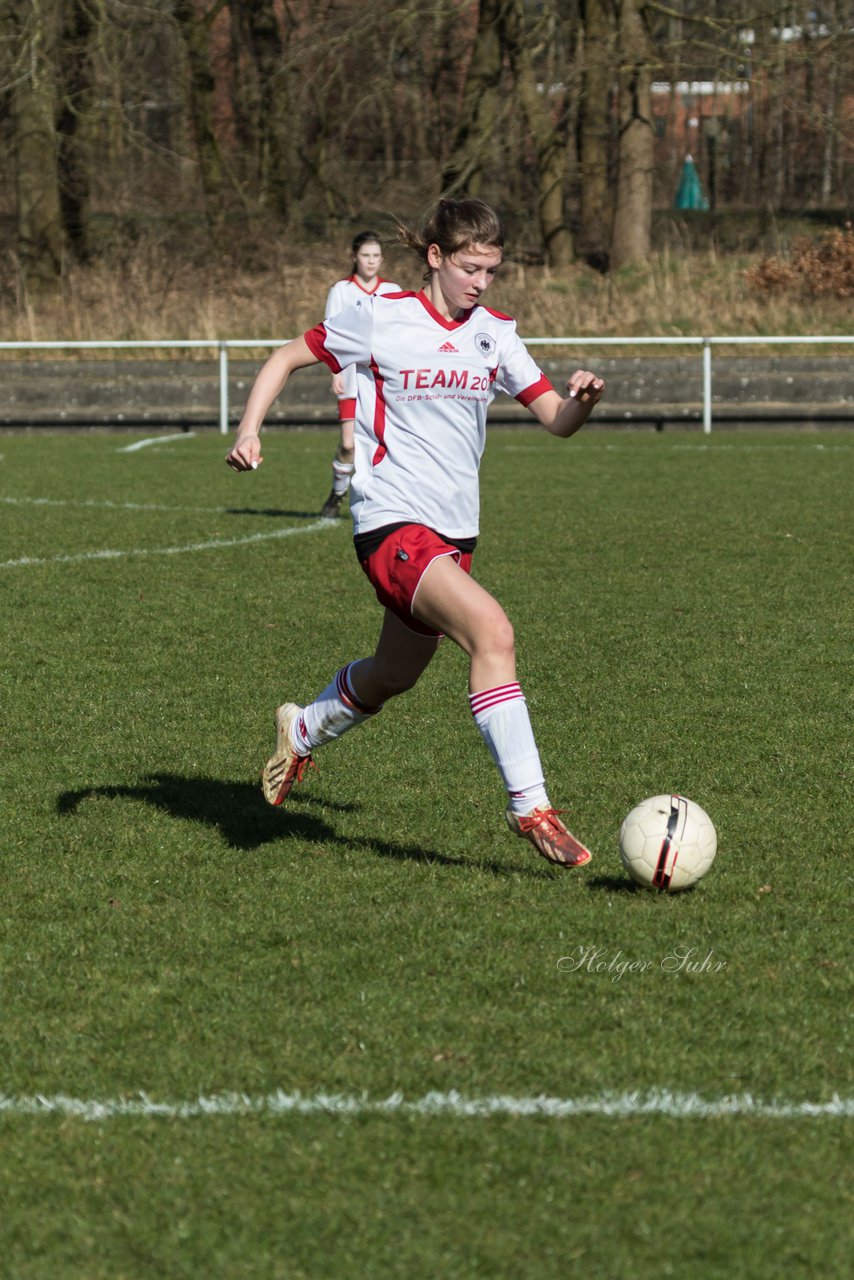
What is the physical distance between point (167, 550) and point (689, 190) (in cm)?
3254

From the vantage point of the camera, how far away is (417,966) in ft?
13.5

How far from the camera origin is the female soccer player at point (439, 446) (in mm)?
4781

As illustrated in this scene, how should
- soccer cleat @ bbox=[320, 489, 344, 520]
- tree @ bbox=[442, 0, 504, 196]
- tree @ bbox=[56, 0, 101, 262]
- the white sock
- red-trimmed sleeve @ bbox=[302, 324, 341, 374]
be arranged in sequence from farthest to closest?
Answer: 1. tree @ bbox=[442, 0, 504, 196]
2. tree @ bbox=[56, 0, 101, 262]
3. soccer cleat @ bbox=[320, 489, 344, 520]
4. the white sock
5. red-trimmed sleeve @ bbox=[302, 324, 341, 374]

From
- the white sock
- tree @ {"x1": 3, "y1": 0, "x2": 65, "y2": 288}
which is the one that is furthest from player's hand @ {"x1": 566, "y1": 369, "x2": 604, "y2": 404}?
tree @ {"x1": 3, "y1": 0, "x2": 65, "y2": 288}

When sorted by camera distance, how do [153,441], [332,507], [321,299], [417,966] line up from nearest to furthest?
[417,966] → [332,507] → [153,441] → [321,299]

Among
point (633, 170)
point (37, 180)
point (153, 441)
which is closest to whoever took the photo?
point (153, 441)

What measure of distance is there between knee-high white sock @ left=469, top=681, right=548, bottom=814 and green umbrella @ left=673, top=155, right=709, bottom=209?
37.6 meters

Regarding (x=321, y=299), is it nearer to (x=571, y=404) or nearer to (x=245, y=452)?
(x=571, y=404)

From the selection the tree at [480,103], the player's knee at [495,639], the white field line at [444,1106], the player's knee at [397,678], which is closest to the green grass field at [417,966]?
the white field line at [444,1106]

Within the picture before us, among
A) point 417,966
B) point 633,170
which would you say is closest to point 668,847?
point 417,966

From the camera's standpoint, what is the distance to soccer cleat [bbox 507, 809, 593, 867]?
186 inches

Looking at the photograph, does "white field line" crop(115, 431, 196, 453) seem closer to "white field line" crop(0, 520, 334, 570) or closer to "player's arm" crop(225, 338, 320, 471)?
"white field line" crop(0, 520, 334, 570)

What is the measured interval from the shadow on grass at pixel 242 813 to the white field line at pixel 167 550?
16.9 feet

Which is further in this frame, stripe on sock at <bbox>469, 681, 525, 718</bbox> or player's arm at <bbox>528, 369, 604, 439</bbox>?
player's arm at <bbox>528, 369, 604, 439</bbox>
